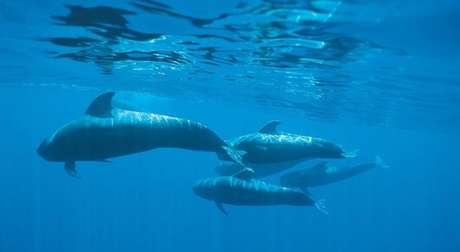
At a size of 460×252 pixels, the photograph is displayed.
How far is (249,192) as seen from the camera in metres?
13.7

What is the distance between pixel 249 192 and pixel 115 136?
4.98 meters

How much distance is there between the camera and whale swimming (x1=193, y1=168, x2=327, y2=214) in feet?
45.0

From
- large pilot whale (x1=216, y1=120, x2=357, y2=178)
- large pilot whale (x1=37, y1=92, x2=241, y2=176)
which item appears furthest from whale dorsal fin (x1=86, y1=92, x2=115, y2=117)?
large pilot whale (x1=216, y1=120, x2=357, y2=178)

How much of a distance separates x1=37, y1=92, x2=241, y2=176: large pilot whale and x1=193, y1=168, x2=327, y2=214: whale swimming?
9.09 ft

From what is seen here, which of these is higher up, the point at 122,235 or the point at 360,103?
the point at 360,103

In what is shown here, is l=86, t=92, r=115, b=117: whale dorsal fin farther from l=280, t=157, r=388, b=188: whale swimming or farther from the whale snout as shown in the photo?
l=280, t=157, r=388, b=188: whale swimming

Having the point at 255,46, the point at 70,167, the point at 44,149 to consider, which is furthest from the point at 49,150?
the point at 255,46

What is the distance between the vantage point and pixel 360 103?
33062 mm

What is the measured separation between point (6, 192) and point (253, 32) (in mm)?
126407

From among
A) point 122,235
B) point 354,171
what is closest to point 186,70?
point 354,171

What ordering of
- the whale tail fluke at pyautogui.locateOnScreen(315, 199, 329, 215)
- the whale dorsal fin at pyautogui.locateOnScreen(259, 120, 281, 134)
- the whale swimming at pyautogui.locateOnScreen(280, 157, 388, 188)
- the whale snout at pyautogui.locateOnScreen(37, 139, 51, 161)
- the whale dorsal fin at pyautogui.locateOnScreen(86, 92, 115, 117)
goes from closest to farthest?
the whale snout at pyautogui.locateOnScreen(37, 139, 51, 161) < the whale dorsal fin at pyautogui.locateOnScreen(86, 92, 115, 117) < the whale dorsal fin at pyautogui.locateOnScreen(259, 120, 281, 134) < the whale tail fluke at pyautogui.locateOnScreen(315, 199, 329, 215) < the whale swimming at pyautogui.locateOnScreen(280, 157, 388, 188)

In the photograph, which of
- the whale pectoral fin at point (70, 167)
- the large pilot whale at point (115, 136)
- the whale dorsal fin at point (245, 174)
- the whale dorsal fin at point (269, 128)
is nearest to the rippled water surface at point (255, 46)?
the whale dorsal fin at point (269, 128)

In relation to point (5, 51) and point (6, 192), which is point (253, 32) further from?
point (6, 192)

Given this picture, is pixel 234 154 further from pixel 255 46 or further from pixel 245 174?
pixel 255 46
